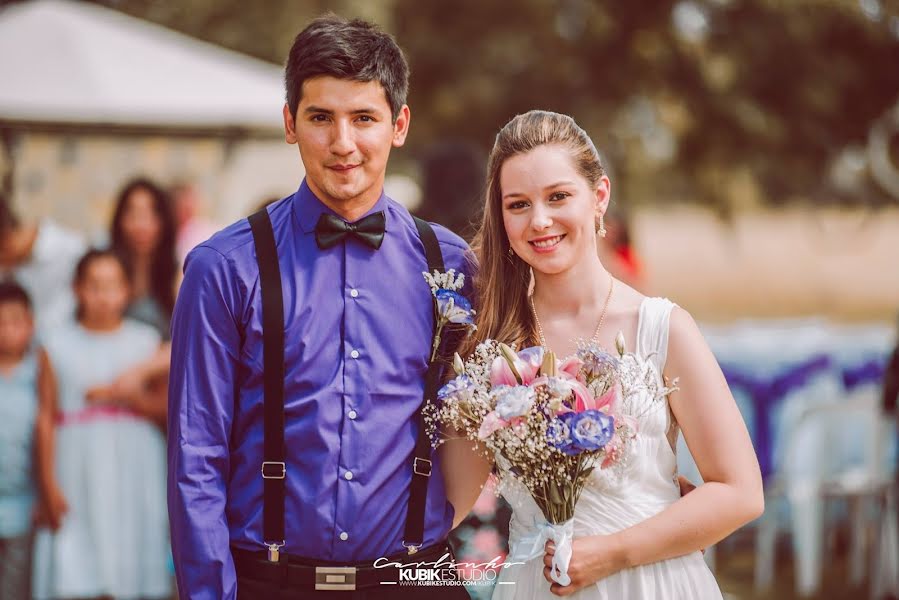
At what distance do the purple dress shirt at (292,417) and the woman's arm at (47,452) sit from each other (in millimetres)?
3202

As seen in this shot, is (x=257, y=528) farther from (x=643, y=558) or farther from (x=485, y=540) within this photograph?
(x=485, y=540)

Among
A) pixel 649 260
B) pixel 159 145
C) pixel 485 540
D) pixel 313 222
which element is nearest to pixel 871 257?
pixel 649 260

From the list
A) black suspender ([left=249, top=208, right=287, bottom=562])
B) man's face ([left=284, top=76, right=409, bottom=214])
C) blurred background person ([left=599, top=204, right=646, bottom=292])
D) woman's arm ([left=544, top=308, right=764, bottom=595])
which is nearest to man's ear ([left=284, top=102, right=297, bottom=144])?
man's face ([left=284, top=76, right=409, bottom=214])

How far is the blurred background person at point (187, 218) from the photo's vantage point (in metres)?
7.17

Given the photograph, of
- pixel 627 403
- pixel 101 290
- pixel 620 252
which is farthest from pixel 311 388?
pixel 101 290

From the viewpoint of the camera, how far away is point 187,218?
760 cm

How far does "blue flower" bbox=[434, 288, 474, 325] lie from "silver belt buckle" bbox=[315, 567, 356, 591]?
2.19 feet

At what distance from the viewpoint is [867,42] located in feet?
49.4

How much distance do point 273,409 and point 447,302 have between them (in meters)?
0.51

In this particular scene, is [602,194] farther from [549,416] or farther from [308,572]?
[308,572]

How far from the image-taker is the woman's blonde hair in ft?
9.93

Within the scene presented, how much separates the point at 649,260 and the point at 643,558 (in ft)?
72.7

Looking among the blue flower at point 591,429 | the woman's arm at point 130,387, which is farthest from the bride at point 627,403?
the woman's arm at point 130,387

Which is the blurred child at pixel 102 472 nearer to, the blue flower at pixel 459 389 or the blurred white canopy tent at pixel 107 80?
the blurred white canopy tent at pixel 107 80
